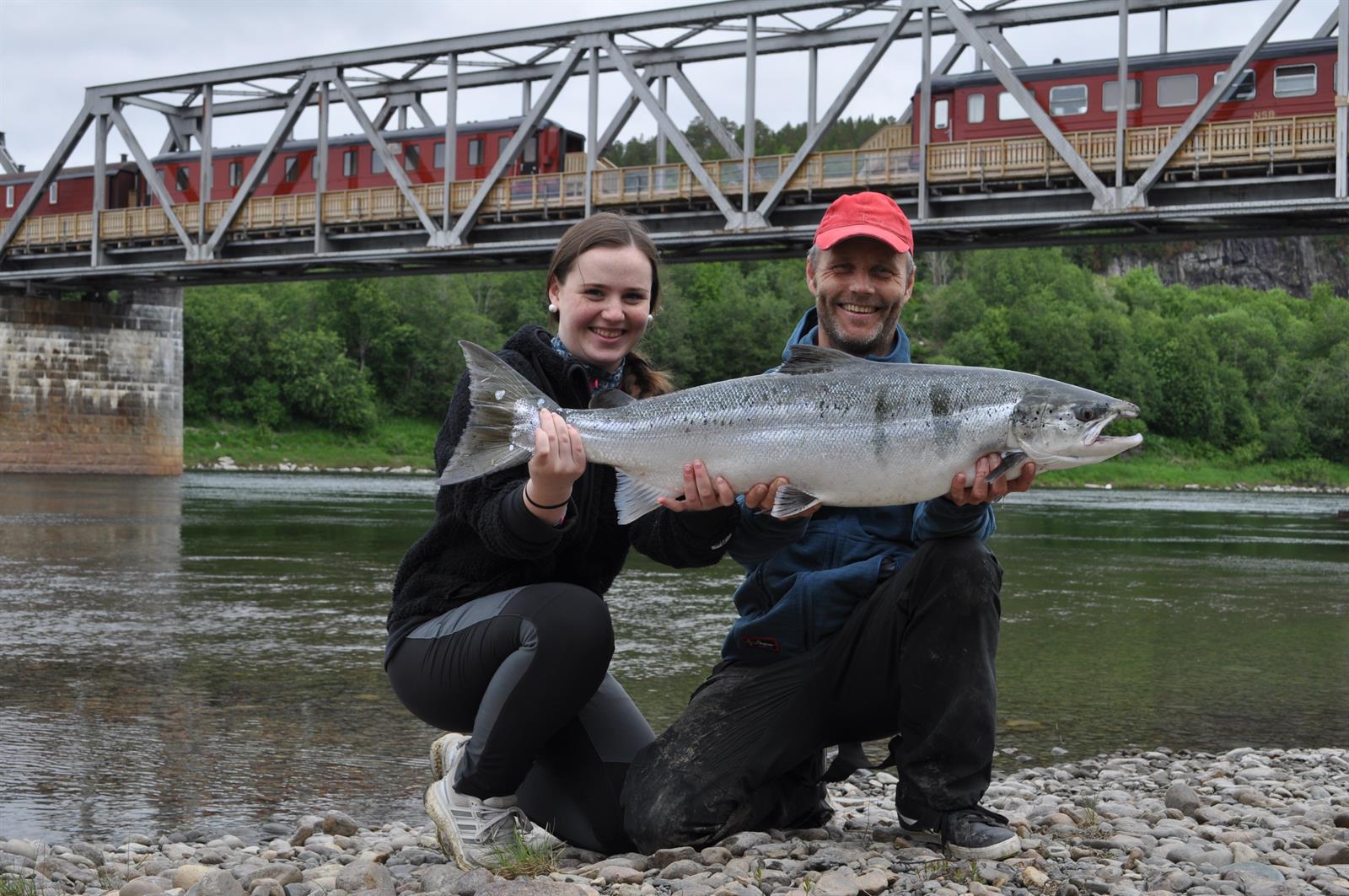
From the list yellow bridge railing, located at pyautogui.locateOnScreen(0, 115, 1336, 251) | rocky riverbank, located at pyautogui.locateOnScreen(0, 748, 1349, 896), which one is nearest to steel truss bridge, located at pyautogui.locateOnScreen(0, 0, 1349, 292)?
yellow bridge railing, located at pyautogui.locateOnScreen(0, 115, 1336, 251)

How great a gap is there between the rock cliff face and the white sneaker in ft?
522

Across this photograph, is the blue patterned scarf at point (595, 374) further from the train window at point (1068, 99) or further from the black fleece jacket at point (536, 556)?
the train window at point (1068, 99)

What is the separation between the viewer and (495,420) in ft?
12.3

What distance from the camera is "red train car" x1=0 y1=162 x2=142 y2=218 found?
4756cm

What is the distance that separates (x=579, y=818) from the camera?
4.20 meters

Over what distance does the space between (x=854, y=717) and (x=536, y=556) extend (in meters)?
1.14

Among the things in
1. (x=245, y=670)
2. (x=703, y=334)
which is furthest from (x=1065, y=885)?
(x=703, y=334)

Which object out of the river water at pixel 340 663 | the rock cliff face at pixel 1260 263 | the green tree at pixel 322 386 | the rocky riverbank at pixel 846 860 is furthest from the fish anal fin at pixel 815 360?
the rock cliff face at pixel 1260 263

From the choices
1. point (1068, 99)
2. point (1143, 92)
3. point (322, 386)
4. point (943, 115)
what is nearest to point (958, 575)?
point (1068, 99)

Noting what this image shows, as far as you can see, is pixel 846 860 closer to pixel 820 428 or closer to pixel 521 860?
pixel 521 860

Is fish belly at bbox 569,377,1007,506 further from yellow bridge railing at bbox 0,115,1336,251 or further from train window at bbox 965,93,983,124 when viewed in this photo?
train window at bbox 965,93,983,124

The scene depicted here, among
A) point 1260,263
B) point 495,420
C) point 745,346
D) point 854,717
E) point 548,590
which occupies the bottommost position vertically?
point 854,717

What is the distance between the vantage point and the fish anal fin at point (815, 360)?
Result: 3906mm

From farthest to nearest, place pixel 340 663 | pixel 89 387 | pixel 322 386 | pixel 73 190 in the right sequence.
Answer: pixel 322 386 < pixel 73 190 < pixel 89 387 < pixel 340 663
